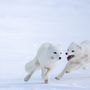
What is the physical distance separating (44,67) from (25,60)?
628 millimetres

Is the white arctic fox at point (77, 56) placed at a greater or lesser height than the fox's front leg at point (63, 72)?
greater

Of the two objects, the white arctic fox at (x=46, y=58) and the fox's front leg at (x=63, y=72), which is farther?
the fox's front leg at (x=63, y=72)

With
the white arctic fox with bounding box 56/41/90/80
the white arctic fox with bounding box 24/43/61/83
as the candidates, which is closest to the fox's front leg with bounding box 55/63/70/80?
the white arctic fox with bounding box 56/41/90/80

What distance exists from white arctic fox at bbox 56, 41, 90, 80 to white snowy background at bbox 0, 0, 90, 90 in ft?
0.27

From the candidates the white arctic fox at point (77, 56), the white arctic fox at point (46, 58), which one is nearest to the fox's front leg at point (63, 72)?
the white arctic fox at point (77, 56)

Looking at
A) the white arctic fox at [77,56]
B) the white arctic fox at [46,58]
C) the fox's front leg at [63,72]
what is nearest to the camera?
the white arctic fox at [46,58]

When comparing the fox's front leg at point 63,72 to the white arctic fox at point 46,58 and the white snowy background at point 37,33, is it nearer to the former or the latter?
the white snowy background at point 37,33

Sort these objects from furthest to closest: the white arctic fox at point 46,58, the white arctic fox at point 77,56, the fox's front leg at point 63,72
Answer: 1. the fox's front leg at point 63,72
2. the white arctic fox at point 77,56
3. the white arctic fox at point 46,58

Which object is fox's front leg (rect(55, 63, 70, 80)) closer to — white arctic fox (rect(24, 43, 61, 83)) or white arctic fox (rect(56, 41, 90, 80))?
white arctic fox (rect(56, 41, 90, 80))

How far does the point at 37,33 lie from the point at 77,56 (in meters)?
1.59

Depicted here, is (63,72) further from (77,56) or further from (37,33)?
(37,33)

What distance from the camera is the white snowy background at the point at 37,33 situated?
3615 millimetres

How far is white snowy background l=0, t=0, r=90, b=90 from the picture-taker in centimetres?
362

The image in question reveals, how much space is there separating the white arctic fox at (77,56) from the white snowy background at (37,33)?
0.08 m
